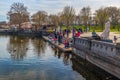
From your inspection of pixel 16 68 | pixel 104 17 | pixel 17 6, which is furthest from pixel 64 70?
pixel 17 6

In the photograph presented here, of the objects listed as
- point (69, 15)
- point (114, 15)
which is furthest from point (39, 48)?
point (114, 15)

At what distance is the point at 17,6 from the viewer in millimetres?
153875

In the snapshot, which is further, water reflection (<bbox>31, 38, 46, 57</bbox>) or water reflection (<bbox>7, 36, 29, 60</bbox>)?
water reflection (<bbox>31, 38, 46, 57</bbox>)

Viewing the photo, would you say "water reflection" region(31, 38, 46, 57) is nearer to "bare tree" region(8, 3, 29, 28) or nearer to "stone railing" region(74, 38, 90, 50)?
"stone railing" region(74, 38, 90, 50)

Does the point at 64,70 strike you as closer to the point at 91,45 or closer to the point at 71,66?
the point at 71,66

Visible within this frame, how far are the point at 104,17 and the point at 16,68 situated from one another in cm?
7801

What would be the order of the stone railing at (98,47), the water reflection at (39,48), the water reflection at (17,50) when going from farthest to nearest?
the water reflection at (39,48) < the water reflection at (17,50) < the stone railing at (98,47)

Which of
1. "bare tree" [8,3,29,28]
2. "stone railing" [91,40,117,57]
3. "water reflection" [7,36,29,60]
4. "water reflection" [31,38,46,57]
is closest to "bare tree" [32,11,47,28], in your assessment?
"bare tree" [8,3,29,28]

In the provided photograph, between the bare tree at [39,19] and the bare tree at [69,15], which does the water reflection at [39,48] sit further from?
the bare tree at [39,19]

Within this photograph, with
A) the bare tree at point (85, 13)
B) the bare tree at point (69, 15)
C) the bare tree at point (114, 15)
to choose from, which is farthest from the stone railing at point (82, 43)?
the bare tree at point (85, 13)

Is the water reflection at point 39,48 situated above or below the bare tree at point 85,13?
below

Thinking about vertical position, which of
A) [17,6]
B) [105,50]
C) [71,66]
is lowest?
[71,66]

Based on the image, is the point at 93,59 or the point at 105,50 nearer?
the point at 105,50

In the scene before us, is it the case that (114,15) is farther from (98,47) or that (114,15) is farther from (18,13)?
(98,47)
